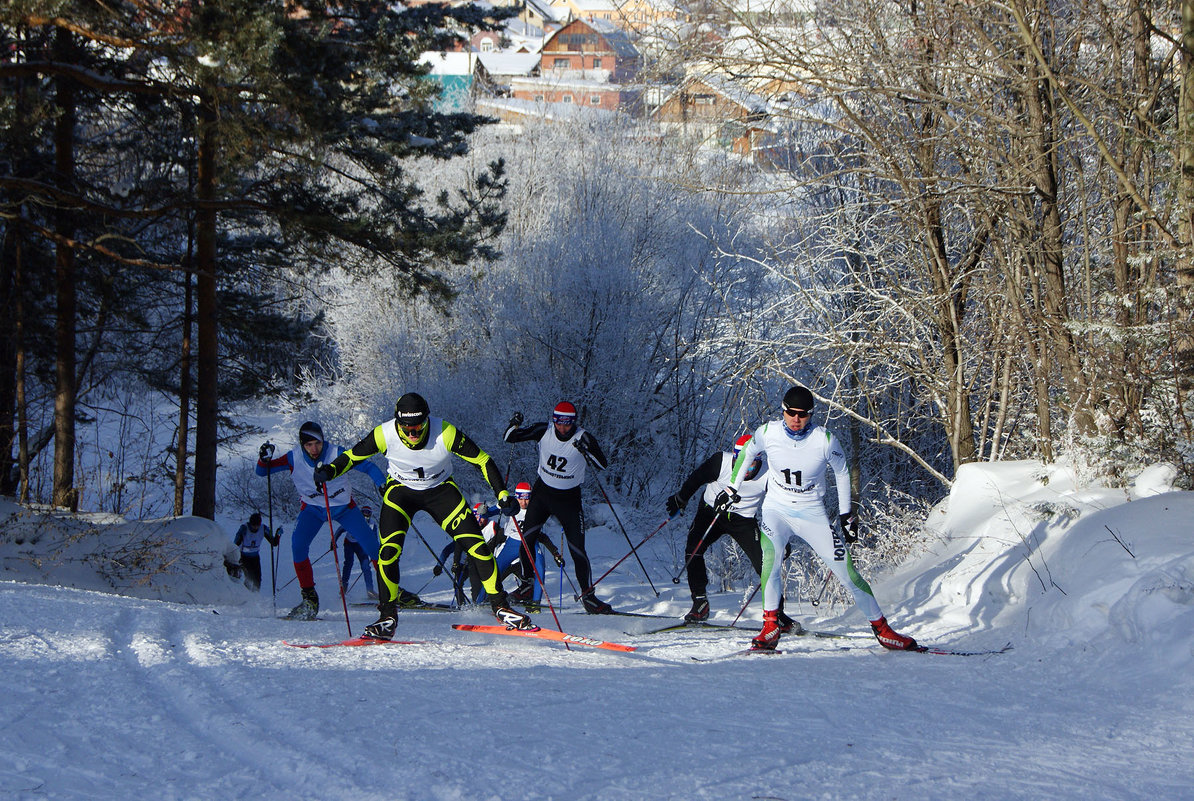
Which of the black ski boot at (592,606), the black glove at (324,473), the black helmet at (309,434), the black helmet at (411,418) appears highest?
the black helmet at (411,418)

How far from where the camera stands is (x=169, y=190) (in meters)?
12.7

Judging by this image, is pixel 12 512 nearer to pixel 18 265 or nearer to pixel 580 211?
pixel 18 265

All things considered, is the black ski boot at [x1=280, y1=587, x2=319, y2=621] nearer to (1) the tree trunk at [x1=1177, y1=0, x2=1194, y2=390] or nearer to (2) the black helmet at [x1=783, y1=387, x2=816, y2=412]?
(2) the black helmet at [x1=783, y1=387, x2=816, y2=412]

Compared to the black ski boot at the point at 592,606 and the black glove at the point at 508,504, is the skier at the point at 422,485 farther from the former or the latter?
the black ski boot at the point at 592,606

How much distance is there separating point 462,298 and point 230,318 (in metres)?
6.01

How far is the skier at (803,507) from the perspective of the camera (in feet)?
21.1

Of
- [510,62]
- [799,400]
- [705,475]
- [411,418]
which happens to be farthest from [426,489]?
[510,62]

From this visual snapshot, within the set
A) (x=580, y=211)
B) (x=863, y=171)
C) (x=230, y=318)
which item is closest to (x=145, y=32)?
(x=230, y=318)

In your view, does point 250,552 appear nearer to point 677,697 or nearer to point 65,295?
point 65,295

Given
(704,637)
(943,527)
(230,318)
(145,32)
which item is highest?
(145,32)

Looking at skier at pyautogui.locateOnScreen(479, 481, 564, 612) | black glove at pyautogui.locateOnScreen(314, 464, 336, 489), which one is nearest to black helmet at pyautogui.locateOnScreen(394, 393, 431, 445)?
black glove at pyautogui.locateOnScreen(314, 464, 336, 489)

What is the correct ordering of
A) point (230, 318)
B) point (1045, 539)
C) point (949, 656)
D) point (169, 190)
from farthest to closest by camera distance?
point (230, 318) < point (169, 190) < point (1045, 539) < point (949, 656)

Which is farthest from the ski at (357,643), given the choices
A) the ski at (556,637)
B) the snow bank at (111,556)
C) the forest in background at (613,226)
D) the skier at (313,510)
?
the forest in background at (613,226)

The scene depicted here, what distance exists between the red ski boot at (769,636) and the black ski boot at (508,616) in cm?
160
